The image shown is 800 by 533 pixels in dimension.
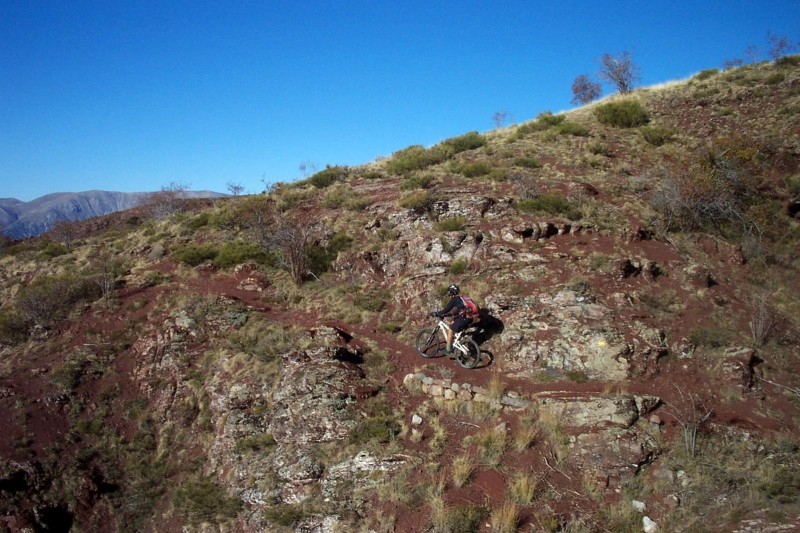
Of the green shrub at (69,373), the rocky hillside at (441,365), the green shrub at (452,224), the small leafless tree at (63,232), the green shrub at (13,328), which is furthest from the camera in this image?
the small leafless tree at (63,232)

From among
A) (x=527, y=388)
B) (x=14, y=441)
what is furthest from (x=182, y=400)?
(x=527, y=388)

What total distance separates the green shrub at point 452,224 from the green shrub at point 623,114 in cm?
1499

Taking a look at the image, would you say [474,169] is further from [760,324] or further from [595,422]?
[595,422]

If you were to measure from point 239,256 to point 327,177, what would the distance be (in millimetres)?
8847

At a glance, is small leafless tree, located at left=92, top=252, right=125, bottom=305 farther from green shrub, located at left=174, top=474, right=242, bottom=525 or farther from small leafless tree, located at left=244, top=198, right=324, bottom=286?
green shrub, located at left=174, top=474, right=242, bottom=525

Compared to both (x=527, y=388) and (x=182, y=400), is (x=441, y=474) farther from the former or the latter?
(x=182, y=400)

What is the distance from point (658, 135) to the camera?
22.6 meters

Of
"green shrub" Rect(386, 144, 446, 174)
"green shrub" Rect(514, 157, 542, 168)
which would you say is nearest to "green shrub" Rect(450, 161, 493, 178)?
"green shrub" Rect(514, 157, 542, 168)

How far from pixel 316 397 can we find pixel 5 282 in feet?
60.9

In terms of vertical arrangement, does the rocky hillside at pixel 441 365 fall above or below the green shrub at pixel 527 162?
below

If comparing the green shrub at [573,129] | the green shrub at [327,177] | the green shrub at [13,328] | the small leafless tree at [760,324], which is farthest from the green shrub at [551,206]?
the green shrub at [13,328]

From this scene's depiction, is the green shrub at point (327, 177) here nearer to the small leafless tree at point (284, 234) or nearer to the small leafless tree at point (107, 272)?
the small leafless tree at point (284, 234)

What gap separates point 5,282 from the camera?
20.2 m

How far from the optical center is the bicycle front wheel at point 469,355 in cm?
1127
